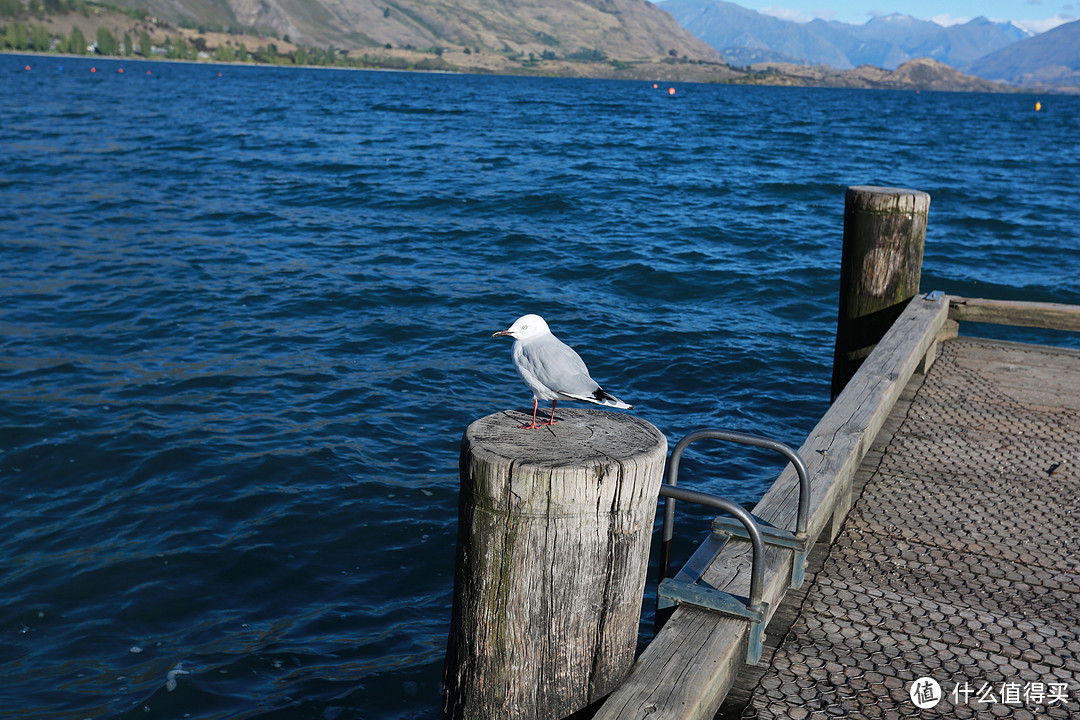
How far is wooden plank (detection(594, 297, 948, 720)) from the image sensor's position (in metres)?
2.83

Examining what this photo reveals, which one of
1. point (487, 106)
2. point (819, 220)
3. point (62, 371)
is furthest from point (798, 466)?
point (487, 106)

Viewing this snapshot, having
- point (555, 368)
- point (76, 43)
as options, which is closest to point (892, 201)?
point (555, 368)

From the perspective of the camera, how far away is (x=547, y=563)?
277 centimetres

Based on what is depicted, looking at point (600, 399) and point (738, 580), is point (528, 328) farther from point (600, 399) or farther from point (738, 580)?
point (738, 580)

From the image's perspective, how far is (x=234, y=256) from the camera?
16.2 metres

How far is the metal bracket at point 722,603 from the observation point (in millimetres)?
3254

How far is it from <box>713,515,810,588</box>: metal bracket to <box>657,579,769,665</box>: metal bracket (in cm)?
42

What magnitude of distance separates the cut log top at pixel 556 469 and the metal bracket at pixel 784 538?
1.07 meters

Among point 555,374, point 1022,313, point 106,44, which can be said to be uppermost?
point 106,44

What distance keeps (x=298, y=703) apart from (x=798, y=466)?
3459 millimetres

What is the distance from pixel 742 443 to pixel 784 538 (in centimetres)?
52

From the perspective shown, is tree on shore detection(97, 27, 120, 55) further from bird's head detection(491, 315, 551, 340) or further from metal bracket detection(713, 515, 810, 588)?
metal bracket detection(713, 515, 810, 588)

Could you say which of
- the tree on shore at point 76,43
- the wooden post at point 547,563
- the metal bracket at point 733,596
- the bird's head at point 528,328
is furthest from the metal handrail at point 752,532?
the tree on shore at point 76,43

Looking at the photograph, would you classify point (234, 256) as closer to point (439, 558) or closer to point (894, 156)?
point (439, 558)
